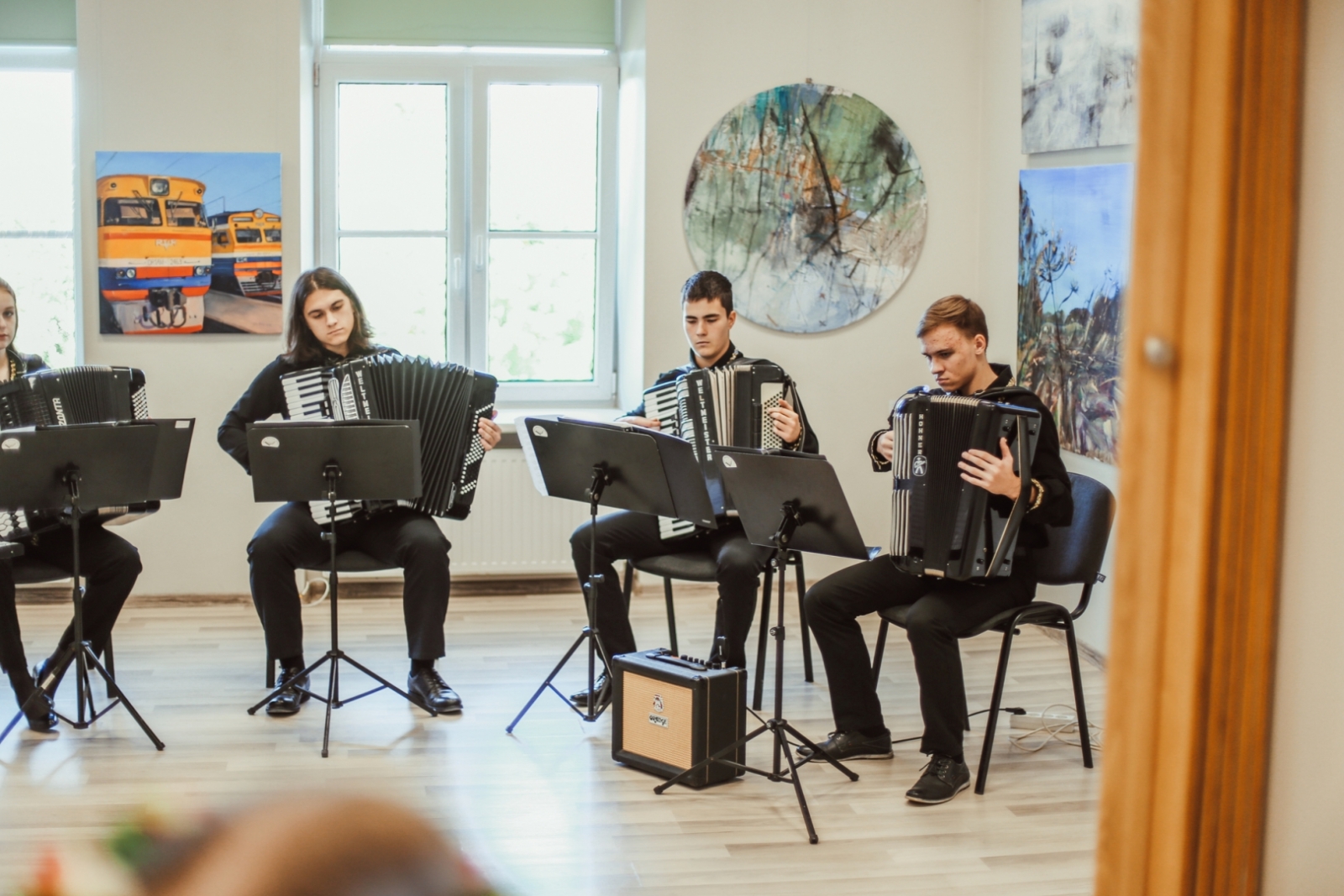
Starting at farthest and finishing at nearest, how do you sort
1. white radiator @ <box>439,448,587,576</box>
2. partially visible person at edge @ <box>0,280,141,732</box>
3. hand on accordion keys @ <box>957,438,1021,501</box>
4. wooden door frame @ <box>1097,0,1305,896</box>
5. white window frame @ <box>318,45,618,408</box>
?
white window frame @ <box>318,45,618,408</box> → white radiator @ <box>439,448,587,576</box> → partially visible person at edge @ <box>0,280,141,732</box> → hand on accordion keys @ <box>957,438,1021,501</box> → wooden door frame @ <box>1097,0,1305,896</box>

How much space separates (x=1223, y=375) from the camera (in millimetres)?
1299

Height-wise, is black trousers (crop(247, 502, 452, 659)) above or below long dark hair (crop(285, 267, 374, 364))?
below

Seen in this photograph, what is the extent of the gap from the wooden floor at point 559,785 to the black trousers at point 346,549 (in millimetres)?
213

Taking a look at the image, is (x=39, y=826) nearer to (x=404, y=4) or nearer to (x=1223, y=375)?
(x=1223, y=375)

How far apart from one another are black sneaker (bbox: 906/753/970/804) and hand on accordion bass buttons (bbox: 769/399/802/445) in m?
0.88

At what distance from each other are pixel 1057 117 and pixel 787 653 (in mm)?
2008

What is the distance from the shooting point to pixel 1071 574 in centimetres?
326

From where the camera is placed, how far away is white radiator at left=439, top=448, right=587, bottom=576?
488cm

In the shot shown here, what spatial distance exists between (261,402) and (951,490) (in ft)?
6.89

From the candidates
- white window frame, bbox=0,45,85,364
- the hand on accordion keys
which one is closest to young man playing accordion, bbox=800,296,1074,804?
the hand on accordion keys

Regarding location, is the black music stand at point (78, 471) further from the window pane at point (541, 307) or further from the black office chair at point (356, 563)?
the window pane at point (541, 307)

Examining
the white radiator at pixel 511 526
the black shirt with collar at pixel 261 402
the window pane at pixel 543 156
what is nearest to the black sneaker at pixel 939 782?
the black shirt with collar at pixel 261 402

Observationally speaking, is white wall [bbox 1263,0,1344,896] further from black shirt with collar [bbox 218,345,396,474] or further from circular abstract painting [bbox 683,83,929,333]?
circular abstract painting [bbox 683,83,929,333]

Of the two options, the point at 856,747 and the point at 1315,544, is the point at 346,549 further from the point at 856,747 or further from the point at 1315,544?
the point at 1315,544
